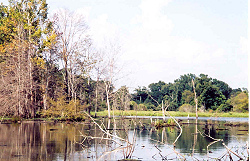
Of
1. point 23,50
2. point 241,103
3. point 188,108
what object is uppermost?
point 23,50

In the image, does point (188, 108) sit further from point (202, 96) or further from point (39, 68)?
point (39, 68)

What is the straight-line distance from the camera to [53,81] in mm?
41156

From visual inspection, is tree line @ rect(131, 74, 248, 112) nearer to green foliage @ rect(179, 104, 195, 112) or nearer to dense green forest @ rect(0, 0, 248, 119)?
green foliage @ rect(179, 104, 195, 112)

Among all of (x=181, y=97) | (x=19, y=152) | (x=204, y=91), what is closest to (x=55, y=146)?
(x=19, y=152)

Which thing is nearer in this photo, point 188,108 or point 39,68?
point 39,68

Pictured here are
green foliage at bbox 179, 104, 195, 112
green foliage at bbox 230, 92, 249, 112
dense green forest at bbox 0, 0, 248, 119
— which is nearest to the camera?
dense green forest at bbox 0, 0, 248, 119

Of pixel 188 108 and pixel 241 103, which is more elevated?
pixel 241 103

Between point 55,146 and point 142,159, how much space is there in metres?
4.70

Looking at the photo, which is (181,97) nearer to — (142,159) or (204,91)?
(204,91)

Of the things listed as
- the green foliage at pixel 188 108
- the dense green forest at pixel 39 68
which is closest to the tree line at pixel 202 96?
the green foliage at pixel 188 108

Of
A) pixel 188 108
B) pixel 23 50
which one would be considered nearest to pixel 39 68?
pixel 23 50

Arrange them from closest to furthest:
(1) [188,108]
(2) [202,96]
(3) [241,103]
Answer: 1. (3) [241,103]
2. (1) [188,108]
3. (2) [202,96]

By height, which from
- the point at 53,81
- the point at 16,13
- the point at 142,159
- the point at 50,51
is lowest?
the point at 142,159

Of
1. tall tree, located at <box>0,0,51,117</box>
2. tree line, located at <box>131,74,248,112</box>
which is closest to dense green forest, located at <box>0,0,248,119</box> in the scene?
tall tree, located at <box>0,0,51,117</box>
